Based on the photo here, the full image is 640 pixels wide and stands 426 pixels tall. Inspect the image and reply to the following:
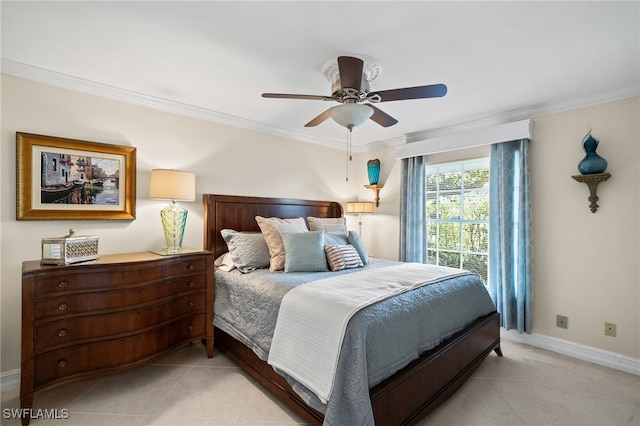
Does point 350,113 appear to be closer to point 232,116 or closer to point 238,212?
point 232,116

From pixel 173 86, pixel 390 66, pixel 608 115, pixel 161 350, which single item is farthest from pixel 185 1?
pixel 608 115

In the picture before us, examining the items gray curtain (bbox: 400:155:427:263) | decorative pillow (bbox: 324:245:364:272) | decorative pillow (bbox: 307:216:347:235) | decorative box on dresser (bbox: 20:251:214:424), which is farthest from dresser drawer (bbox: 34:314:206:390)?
gray curtain (bbox: 400:155:427:263)

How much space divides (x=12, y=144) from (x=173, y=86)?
125cm

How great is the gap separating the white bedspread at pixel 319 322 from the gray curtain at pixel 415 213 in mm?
1746

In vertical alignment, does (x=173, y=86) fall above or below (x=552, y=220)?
above

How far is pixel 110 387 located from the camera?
2.19 meters

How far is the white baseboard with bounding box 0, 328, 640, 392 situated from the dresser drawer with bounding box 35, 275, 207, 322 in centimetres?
89

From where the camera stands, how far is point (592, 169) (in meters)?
2.62

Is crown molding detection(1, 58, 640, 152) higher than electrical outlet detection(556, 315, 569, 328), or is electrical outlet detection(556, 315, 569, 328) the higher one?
crown molding detection(1, 58, 640, 152)

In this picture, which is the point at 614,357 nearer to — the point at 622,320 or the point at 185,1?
A: the point at 622,320

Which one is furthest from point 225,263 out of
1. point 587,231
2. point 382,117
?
point 587,231

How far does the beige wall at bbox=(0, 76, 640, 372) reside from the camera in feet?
7.23

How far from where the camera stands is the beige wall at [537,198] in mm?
2203

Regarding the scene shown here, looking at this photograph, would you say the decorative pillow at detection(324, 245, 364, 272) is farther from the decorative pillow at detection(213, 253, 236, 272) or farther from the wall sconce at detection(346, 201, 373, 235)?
the wall sconce at detection(346, 201, 373, 235)
